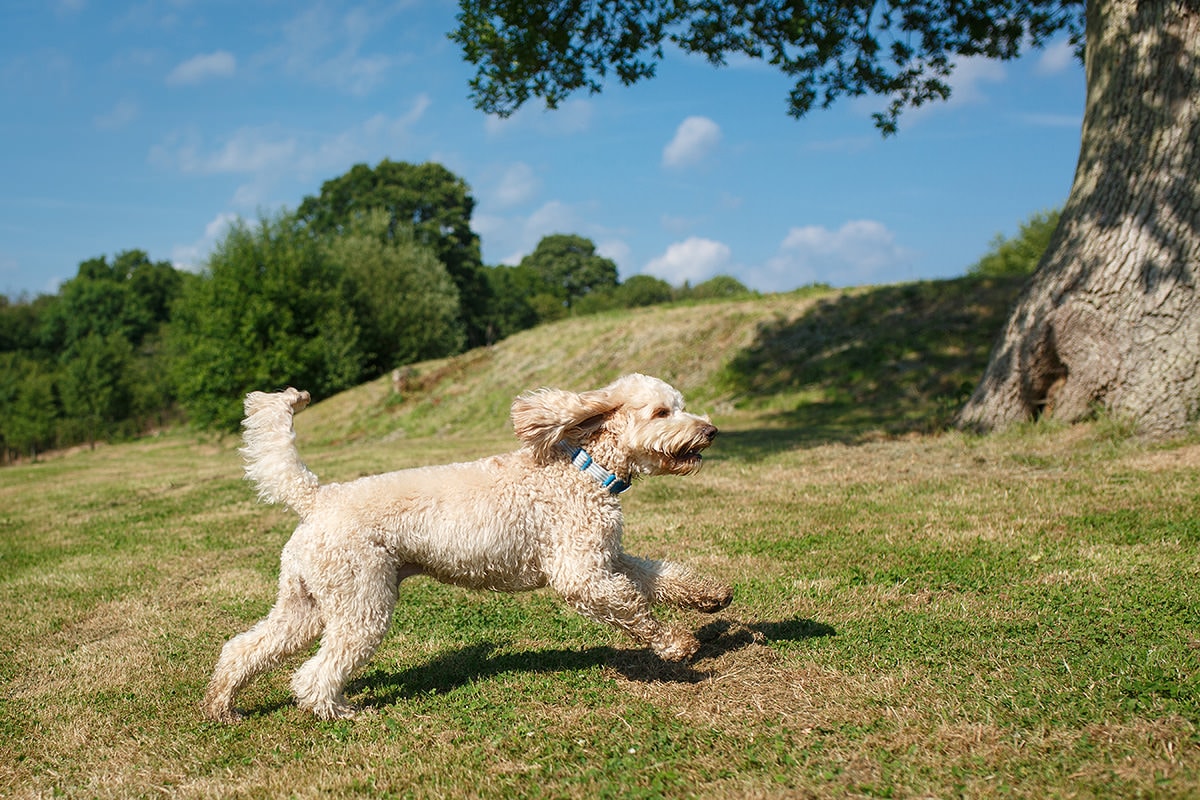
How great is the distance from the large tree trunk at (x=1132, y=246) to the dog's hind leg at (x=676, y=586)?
27.1 ft

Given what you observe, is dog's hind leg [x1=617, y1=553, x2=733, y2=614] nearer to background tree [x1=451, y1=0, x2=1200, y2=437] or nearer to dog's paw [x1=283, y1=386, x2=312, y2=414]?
dog's paw [x1=283, y1=386, x2=312, y2=414]

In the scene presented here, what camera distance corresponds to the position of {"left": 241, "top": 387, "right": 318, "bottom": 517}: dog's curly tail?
484 cm

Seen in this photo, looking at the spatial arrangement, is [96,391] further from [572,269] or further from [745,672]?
[572,269]

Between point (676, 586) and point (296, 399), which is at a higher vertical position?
point (296, 399)

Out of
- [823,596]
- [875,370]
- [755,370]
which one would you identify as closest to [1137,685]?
[823,596]

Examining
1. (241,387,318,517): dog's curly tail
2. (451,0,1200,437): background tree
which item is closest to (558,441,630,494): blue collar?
(241,387,318,517): dog's curly tail

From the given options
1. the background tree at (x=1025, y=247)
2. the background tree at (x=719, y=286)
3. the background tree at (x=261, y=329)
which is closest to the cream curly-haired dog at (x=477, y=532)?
the background tree at (x=261, y=329)

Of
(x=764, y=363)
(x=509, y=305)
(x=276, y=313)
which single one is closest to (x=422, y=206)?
(x=509, y=305)

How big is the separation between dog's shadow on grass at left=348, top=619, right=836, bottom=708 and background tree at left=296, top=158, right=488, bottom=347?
54.9 meters

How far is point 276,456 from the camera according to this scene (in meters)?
4.86

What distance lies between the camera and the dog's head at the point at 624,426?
5129 millimetres

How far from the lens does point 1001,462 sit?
1088 cm

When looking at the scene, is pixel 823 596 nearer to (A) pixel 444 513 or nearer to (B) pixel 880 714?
(B) pixel 880 714

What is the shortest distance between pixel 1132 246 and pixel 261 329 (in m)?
31.5
